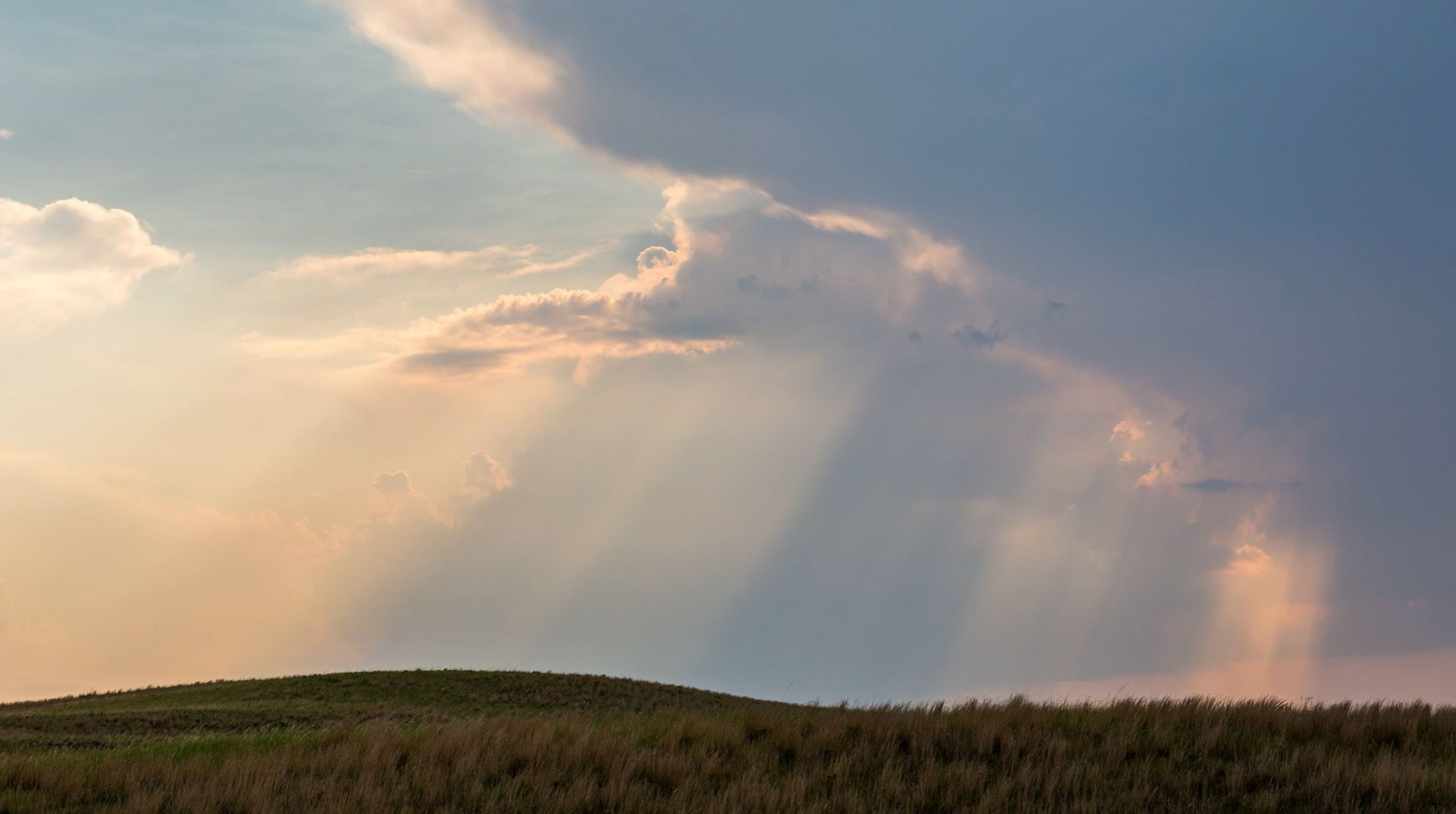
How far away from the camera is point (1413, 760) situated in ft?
45.7

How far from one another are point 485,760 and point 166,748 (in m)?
5.88

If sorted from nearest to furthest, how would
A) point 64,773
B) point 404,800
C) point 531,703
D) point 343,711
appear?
1. point 404,800
2. point 64,773
3. point 343,711
4. point 531,703

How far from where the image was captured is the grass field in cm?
1234

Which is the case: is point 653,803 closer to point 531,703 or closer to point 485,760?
point 485,760

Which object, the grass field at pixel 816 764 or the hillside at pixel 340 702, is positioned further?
→ the hillside at pixel 340 702

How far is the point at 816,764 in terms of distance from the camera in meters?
14.0

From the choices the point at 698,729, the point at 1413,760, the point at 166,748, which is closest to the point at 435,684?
the point at 166,748

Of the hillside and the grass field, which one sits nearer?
the grass field

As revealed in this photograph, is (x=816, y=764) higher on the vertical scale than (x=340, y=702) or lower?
lower

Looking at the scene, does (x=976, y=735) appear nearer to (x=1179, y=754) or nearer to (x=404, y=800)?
(x=1179, y=754)

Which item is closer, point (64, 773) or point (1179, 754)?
point (64, 773)

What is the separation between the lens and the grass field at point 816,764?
12.3 m

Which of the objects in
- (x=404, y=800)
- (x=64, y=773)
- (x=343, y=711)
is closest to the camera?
(x=404, y=800)

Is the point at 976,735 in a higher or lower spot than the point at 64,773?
higher
